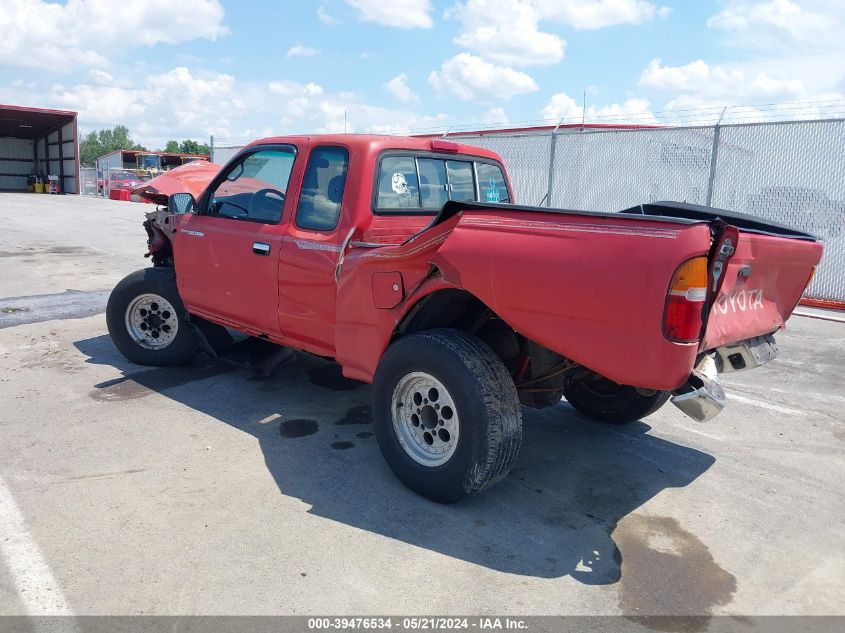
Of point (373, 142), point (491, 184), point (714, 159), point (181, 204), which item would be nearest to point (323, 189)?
point (373, 142)

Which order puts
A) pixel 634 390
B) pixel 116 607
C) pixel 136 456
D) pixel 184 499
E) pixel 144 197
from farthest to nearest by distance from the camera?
pixel 144 197 → pixel 634 390 → pixel 136 456 → pixel 184 499 → pixel 116 607

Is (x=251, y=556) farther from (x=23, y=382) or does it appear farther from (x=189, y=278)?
(x=23, y=382)

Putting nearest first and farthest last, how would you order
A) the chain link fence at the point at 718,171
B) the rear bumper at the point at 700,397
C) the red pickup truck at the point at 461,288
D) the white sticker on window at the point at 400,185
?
the red pickup truck at the point at 461,288
the rear bumper at the point at 700,397
the white sticker on window at the point at 400,185
the chain link fence at the point at 718,171

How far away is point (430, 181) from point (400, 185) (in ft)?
1.08

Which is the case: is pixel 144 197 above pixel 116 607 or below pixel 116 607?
above

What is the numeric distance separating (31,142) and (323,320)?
48.6 m

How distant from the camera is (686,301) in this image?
2.76 meters

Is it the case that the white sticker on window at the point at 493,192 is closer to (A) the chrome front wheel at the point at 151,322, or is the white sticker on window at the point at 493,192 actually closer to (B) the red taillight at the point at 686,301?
(B) the red taillight at the point at 686,301

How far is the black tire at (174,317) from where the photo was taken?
564 centimetres

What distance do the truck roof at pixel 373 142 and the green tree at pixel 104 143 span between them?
13648 centimetres

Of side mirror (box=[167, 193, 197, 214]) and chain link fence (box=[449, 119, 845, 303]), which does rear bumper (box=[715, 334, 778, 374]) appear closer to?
side mirror (box=[167, 193, 197, 214])

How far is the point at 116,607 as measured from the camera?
8.91ft

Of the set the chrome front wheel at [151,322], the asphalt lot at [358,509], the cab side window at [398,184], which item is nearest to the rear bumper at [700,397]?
the asphalt lot at [358,509]

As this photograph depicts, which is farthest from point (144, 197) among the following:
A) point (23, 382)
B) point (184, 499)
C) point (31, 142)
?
point (31, 142)
